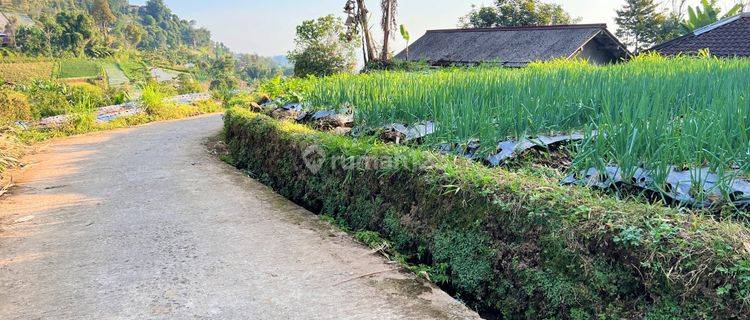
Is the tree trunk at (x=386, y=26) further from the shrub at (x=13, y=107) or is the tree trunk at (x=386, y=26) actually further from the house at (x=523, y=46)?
the shrub at (x=13, y=107)

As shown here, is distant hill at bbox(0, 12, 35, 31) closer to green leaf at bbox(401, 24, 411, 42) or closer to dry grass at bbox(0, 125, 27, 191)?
green leaf at bbox(401, 24, 411, 42)

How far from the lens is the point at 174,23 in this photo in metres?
67.9

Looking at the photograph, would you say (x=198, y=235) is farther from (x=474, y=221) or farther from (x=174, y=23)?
(x=174, y=23)

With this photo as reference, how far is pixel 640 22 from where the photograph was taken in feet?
92.2

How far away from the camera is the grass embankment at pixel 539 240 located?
1970 millimetres

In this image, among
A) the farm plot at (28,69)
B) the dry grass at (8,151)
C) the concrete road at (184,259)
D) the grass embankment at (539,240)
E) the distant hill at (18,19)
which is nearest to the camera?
the grass embankment at (539,240)

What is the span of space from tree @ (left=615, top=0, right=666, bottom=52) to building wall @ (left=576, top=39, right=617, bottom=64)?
1170cm

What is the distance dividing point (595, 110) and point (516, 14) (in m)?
23.0

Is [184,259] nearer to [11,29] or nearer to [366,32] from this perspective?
[366,32]

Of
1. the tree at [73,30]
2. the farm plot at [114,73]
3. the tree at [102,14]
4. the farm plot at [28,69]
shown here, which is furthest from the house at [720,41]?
the tree at [102,14]

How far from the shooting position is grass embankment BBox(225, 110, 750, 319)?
1.97 metres

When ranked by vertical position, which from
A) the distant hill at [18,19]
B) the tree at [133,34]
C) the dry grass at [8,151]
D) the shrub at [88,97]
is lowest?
the dry grass at [8,151]

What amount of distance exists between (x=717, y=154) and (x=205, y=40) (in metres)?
76.3

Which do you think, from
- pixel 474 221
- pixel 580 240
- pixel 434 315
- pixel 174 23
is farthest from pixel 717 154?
pixel 174 23
